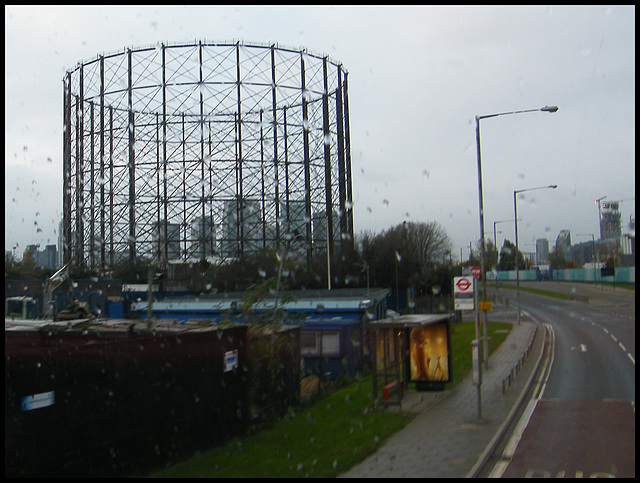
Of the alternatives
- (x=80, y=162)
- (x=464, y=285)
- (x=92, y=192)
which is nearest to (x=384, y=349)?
(x=464, y=285)

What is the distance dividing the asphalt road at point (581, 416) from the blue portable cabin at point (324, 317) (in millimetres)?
3105

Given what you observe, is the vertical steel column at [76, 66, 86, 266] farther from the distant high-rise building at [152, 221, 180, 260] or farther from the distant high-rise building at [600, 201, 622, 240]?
the distant high-rise building at [600, 201, 622, 240]

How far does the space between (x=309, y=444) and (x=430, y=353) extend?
4.13 meters

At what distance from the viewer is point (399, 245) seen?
25422 millimetres

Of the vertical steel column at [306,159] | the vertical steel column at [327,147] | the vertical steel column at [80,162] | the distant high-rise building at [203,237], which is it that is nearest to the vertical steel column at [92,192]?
the vertical steel column at [80,162]

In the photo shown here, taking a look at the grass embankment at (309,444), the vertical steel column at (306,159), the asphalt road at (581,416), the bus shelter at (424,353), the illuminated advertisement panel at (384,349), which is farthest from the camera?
the vertical steel column at (306,159)

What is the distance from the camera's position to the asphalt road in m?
5.70

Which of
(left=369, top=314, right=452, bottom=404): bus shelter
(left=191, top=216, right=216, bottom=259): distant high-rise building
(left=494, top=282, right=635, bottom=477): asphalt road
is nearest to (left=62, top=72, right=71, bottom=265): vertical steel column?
(left=191, top=216, right=216, bottom=259): distant high-rise building

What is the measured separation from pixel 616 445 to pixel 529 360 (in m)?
8.24

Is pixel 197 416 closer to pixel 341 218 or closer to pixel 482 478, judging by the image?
pixel 482 478

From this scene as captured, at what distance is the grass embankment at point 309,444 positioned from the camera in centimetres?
537

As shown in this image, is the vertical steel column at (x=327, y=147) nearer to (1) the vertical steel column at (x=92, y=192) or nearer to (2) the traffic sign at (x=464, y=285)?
(1) the vertical steel column at (x=92, y=192)

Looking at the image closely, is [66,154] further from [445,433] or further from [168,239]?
[445,433]

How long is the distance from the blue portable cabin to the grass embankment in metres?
1.51
